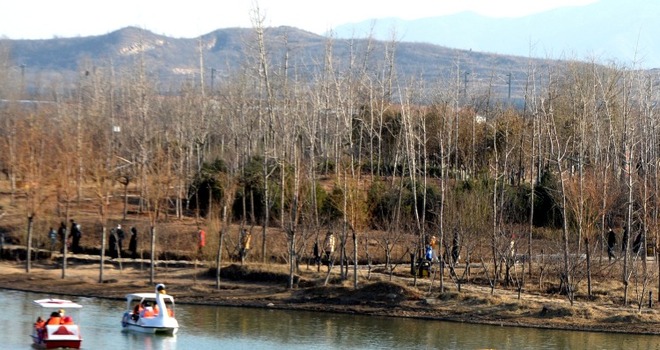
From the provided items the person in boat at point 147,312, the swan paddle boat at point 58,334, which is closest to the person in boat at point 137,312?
the person in boat at point 147,312

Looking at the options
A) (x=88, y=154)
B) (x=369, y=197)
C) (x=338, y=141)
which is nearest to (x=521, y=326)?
(x=369, y=197)

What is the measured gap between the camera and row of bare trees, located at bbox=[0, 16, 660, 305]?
45.2m

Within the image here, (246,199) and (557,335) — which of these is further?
(246,199)

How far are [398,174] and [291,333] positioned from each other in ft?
107

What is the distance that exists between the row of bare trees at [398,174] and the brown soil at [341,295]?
1.18 metres

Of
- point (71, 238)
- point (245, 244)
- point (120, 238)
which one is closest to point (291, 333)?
point (245, 244)

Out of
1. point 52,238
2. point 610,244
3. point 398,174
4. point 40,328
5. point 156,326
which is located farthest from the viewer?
point 398,174

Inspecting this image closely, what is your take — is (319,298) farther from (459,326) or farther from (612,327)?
(612,327)

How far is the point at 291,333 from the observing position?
37.7 m

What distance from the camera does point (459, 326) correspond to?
39.9m

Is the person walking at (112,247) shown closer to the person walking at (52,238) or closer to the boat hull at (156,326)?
the person walking at (52,238)

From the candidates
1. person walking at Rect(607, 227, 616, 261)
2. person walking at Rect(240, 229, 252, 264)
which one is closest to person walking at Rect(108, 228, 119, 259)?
person walking at Rect(240, 229, 252, 264)

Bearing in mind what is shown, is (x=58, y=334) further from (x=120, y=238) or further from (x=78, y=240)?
(x=78, y=240)

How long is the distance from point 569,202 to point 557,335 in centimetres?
1018
